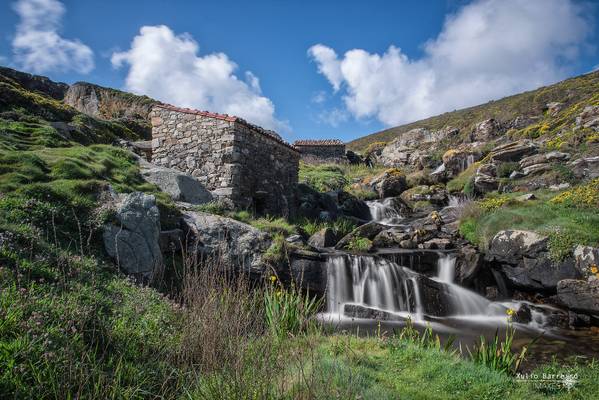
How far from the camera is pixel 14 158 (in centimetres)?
786

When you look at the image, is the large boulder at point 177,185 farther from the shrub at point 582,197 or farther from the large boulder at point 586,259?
the shrub at point 582,197

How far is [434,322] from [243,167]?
8.36m

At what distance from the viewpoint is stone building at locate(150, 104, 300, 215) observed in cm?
1256

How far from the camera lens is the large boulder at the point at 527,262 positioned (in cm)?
941

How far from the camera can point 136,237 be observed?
6.88m

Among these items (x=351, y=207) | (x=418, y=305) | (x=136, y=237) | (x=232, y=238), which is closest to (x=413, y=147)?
(x=351, y=207)

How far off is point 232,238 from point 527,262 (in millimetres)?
8708

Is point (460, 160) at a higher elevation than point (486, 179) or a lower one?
higher

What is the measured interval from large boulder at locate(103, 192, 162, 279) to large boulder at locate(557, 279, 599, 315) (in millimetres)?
9939

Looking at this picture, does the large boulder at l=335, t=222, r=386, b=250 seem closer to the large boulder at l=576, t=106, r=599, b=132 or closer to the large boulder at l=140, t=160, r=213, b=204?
the large boulder at l=140, t=160, r=213, b=204

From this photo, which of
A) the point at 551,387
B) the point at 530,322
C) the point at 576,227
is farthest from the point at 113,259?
the point at 576,227

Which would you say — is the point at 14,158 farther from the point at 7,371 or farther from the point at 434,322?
the point at 434,322

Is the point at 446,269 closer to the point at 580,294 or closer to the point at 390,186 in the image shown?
the point at 580,294

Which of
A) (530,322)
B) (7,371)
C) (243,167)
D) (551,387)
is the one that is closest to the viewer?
(7,371)
